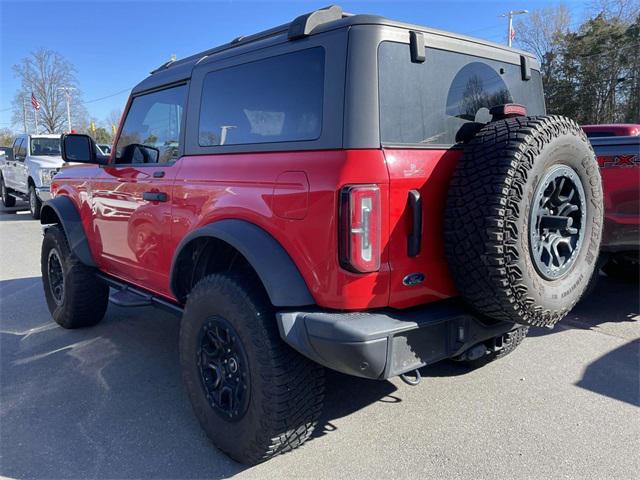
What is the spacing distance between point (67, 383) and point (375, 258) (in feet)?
8.63

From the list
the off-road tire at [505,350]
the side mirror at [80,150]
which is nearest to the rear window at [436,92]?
the off-road tire at [505,350]

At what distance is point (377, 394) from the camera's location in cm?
330

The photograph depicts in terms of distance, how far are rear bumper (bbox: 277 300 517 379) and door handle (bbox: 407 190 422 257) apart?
0.30m

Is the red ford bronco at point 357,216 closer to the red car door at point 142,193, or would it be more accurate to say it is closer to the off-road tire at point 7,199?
the red car door at point 142,193

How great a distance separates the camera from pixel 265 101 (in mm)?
2617

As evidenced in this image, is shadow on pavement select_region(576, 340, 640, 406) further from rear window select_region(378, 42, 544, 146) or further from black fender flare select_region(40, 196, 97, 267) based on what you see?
black fender flare select_region(40, 196, 97, 267)

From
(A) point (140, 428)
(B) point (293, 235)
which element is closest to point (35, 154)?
(A) point (140, 428)

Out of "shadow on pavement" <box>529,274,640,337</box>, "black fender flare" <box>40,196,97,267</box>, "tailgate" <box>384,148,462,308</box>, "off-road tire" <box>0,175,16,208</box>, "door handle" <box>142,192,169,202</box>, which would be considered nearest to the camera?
"tailgate" <box>384,148,462,308</box>

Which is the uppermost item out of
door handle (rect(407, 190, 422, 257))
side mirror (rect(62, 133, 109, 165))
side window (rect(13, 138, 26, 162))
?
side window (rect(13, 138, 26, 162))

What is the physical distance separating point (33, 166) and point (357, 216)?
12.6 metres

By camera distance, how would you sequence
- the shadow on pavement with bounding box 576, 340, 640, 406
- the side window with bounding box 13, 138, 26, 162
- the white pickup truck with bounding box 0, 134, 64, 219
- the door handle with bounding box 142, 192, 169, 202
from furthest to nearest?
the side window with bounding box 13, 138, 26, 162, the white pickup truck with bounding box 0, 134, 64, 219, the shadow on pavement with bounding box 576, 340, 640, 406, the door handle with bounding box 142, 192, 169, 202

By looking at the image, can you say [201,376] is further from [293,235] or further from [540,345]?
[540,345]

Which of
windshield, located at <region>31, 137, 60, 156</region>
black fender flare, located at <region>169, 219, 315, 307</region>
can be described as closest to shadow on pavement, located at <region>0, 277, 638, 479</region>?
black fender flare, located at <region>169, 219, 315, 307</region>

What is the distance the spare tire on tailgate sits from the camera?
2.10 meters
